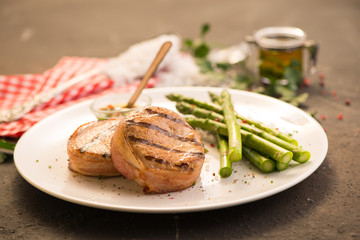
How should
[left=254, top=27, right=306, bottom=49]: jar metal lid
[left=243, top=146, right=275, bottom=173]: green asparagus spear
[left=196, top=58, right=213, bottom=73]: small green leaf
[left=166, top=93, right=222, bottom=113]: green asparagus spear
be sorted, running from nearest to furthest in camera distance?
[left=243, top=146, right=275, bottom=173]: green asparagus spear
[left=166, top=93, right=222, bottom=113]: green asparagus spear
[left=254, top=27, right=306, bottom=49]: jar metal lid
[left=196, top=58, right=213, bottom=73]: small green leaf

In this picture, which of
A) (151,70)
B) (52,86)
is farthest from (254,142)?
(52,86)

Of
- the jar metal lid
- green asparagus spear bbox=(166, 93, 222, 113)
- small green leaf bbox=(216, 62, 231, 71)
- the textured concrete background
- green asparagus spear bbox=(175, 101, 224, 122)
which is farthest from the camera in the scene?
small green leaf bbox=(216, 62, 231, 71)

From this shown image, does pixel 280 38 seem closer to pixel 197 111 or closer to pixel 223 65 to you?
pixel 223 65

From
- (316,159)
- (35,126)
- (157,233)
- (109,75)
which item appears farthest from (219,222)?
(109,75)

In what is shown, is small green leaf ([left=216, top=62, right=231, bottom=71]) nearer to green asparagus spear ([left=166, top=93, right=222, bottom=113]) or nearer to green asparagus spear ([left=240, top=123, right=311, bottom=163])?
green asparagus spear ([left=166, top=93, right=222, bottom=113])

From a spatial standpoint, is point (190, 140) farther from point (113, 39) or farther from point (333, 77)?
point (113, 39)

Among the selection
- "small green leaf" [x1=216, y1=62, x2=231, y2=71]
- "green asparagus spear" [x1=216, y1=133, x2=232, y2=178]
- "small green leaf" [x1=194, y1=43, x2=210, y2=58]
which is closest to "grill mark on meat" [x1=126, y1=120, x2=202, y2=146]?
"green asparagus spear" [x1=216, y1=133, x2=232, y2=178]

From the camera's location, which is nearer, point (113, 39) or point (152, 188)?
point (152, 188)
